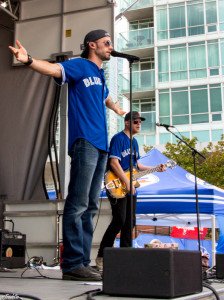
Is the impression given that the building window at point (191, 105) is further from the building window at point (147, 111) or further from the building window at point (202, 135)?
the building window at point (147, 111)

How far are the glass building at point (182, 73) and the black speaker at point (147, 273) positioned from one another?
21089mm

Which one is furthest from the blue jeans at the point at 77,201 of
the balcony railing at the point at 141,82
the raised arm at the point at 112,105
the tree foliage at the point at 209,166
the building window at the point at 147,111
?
the balcony railing at the point at 141,82

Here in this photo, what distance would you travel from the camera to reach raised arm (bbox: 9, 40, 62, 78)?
105 inches

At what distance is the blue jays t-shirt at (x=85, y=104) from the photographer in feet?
9.98

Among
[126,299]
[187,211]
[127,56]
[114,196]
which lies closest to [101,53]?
[127,56]

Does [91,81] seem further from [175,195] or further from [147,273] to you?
[175,195]

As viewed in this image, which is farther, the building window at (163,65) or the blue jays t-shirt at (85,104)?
the building window at (163,65)

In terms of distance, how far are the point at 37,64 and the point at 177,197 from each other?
5.60 metres

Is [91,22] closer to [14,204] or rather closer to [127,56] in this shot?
[14,204]

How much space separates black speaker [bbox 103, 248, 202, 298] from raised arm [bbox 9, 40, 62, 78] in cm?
127

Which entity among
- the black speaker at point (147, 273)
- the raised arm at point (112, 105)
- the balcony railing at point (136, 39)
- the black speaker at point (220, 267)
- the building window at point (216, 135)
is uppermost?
the balcony railing at point (136, 39)

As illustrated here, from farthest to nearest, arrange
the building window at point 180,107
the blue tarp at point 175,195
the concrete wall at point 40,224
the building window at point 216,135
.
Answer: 1. the building window at point 180,107
2. the building window at point 216,135
3. the blue tarp at point 175,195
4. the concrete wall at point 40,224

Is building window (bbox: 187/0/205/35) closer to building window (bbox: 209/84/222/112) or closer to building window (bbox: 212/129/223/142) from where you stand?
building window (bbox: 209/84/222/112)

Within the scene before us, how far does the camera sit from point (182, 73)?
80.4ft
